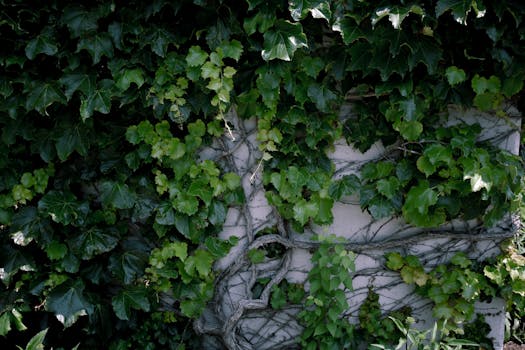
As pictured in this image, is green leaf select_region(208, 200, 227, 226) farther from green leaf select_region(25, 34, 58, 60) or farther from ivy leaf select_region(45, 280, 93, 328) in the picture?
green leaf select_region(25, 34, 58, 60)

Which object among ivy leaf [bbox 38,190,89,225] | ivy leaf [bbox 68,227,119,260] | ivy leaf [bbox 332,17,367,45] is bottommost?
ivy leaf [bbox 68,227,119,260]

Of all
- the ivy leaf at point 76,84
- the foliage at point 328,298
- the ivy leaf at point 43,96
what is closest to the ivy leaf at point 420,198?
the foliage at point 328,298

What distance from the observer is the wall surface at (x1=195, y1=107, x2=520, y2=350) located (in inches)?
108

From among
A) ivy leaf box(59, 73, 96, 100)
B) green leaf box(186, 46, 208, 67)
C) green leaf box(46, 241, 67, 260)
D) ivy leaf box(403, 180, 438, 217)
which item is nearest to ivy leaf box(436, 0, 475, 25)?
ivy leaf box(403, 180, 438, 217)

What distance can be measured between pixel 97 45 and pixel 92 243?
39.1 inches

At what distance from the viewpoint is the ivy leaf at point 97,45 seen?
240cm

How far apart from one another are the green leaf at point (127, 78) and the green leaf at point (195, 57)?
252mm

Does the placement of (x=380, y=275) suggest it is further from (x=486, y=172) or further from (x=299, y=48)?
(x=299, y=48)

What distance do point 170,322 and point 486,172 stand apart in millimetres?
1847

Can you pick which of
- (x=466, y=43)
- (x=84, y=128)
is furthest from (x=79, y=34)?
(x=466, y=43)

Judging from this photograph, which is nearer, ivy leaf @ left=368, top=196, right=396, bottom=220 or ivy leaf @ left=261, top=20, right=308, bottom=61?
ivy leaf @ left=261, top=20, right=308, bottom=61

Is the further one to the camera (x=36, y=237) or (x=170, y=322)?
(x=170, y=322)

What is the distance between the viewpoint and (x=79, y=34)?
2.39m

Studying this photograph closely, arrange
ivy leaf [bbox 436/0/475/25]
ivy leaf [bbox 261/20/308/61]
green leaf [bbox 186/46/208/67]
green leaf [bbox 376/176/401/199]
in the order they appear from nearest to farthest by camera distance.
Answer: ivy leaf [bbox 436/0/475/25] < ivy leaf [bbox 261/20/308/61] < green leaf [bbox 186/46/208/67] < green leaf [bbox 376/176/401/199]
